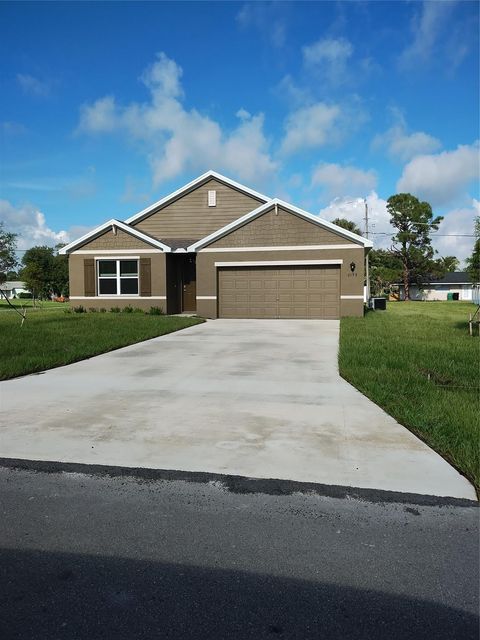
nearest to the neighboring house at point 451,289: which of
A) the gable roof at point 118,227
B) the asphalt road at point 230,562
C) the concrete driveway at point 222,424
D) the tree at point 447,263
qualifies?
the tree at point 447,263

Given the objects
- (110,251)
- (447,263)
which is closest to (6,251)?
(110,251)

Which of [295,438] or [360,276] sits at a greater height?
[360,276]

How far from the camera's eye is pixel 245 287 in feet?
70.3

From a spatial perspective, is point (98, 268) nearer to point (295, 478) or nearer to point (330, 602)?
point (295, 478)

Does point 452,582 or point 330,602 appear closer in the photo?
point 330,602

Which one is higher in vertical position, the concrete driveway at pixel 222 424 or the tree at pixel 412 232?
the tree at pixel 412 232

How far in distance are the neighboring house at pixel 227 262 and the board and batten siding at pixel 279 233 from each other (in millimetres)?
42

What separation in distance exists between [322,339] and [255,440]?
8.98 m

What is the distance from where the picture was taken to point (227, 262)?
837 inches

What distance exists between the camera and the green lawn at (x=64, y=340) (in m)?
9.34

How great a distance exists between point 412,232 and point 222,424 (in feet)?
171

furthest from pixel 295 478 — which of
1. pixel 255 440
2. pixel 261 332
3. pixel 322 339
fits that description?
pixel 261 332

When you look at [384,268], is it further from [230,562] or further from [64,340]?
[230,562]

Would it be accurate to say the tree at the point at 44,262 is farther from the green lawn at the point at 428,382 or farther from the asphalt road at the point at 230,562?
the asphalt road at the point at 230,562
